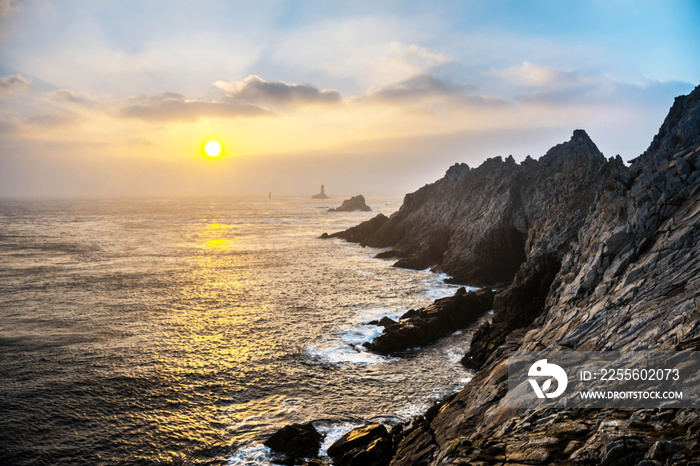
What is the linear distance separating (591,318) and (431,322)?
2008 centimetres

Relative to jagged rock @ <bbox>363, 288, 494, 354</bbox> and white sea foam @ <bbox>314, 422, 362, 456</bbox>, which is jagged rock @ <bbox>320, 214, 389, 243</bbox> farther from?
white sea foam @ <bbox>314, 422, 362, 456</bbox>

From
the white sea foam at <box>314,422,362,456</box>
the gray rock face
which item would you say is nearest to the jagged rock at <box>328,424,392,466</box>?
the white sea foam at <box>314,422,362,456</box>

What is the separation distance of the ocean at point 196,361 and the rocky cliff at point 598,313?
6.61 meters

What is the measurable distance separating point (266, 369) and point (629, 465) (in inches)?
1049

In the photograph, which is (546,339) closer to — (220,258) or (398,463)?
(398,463)

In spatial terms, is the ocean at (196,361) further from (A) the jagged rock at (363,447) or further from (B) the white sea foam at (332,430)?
(A) the jagged rock at (363,447)

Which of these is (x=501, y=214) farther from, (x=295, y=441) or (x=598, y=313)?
(x=295, y=441)

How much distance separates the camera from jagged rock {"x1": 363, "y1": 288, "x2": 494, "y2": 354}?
119 feet

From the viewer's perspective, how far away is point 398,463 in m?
18.2

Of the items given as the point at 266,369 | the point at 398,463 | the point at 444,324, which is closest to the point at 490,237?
the point at 444,324

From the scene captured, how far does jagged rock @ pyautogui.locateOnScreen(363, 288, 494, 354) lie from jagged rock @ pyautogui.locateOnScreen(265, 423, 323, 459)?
13636 mm

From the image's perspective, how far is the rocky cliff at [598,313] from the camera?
11852mm

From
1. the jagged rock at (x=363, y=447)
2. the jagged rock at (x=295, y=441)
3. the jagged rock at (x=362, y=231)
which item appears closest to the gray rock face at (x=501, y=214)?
the jagged rock at (x=362, y=231)

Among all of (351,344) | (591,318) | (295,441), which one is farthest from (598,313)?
A: (351,344)
